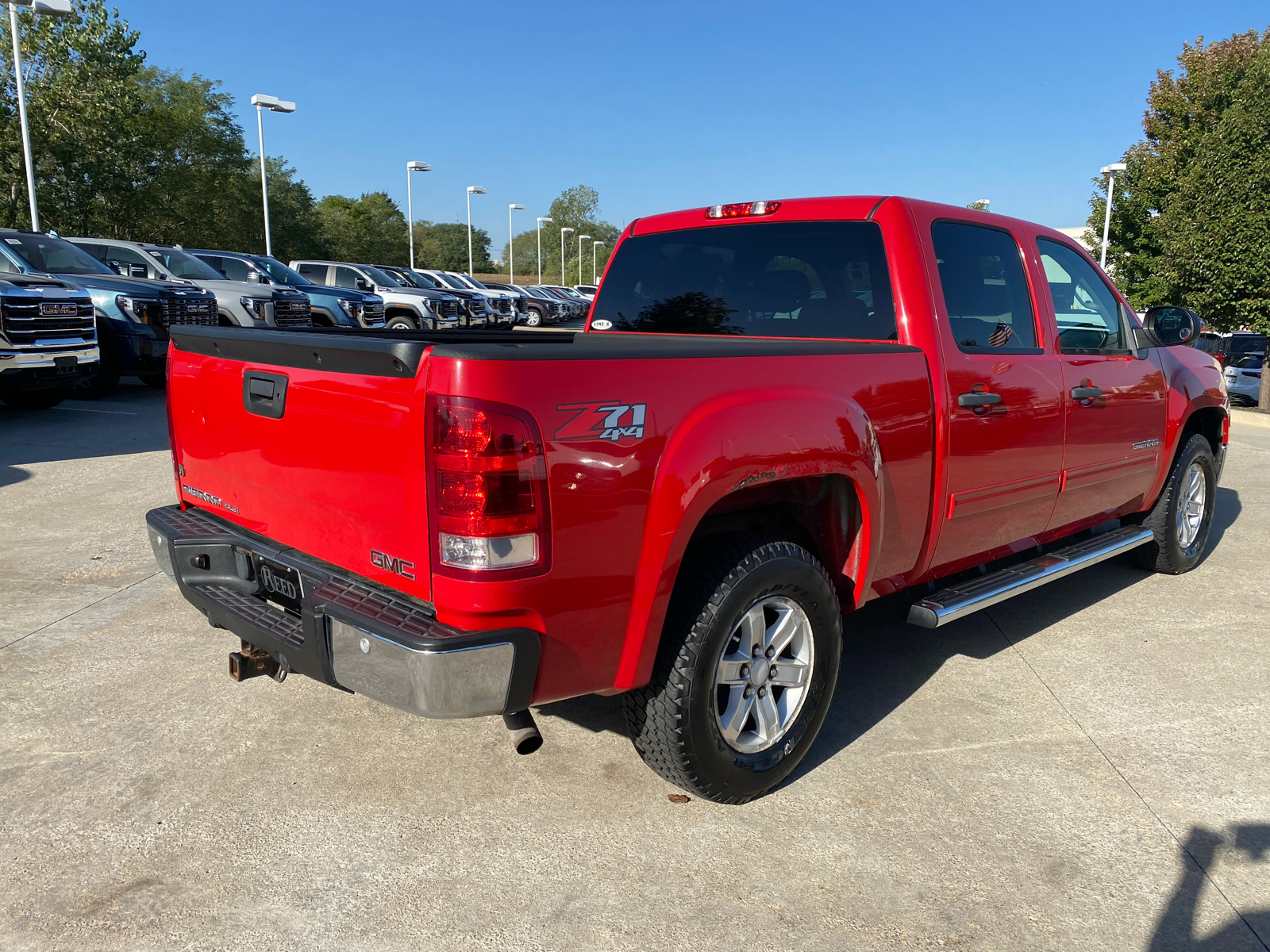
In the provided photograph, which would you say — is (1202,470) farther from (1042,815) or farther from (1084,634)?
(1042,815)

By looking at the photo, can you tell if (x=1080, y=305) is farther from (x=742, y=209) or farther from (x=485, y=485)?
(x=485, y=485)

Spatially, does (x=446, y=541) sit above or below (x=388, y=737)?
above

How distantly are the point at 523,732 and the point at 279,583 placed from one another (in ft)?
2.97

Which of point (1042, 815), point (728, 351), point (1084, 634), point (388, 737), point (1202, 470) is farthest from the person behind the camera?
point (1202, 470)

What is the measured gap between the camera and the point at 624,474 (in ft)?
7.96

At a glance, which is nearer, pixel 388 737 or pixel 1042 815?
pixel 1042 815

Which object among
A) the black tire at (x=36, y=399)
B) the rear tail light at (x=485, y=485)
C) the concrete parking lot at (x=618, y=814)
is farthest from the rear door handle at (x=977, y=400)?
the black tire at (x=36, y=399)

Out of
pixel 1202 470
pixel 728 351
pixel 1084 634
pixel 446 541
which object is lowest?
pixel 1084 634

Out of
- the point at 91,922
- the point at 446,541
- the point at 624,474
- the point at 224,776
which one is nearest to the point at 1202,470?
the point at 624,474

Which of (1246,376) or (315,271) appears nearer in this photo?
(1246,376)

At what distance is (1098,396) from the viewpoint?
14.2 ft

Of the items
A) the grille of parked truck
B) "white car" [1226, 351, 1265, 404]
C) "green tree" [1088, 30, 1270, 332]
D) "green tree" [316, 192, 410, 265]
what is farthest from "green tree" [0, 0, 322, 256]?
"white car" [1226, 351, 1265, 404]

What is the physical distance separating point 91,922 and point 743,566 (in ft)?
6.38

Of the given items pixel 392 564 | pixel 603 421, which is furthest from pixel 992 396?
pixel 392 564
